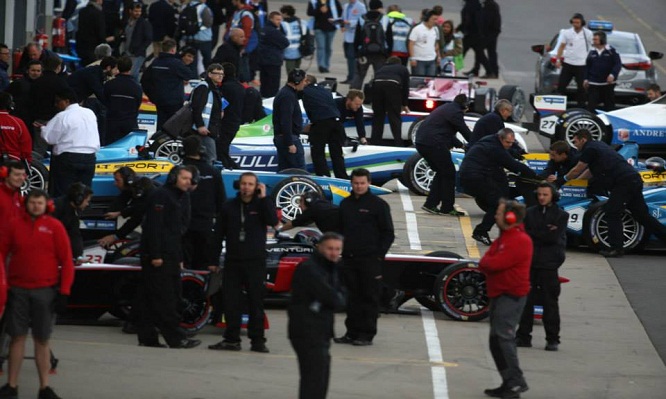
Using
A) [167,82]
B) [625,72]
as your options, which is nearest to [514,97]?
[625,72]

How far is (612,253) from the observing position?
18375 mm

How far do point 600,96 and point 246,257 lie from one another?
1591cm

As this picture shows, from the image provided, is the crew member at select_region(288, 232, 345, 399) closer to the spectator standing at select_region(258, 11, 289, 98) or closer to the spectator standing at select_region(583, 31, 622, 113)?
the spectator standing at select_region(583, 31, 622, 113)

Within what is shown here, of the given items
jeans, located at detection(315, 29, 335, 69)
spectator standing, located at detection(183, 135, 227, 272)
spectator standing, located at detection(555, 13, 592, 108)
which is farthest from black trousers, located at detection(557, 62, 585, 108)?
spectator standing, located at detection(183, 135, 227, 272)

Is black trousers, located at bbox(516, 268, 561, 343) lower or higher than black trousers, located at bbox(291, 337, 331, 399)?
lower

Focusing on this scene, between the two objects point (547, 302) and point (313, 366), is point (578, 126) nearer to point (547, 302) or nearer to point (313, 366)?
point (547, 302)

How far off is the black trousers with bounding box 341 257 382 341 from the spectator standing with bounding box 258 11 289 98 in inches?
599

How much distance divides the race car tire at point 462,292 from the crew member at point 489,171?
12.5 ft

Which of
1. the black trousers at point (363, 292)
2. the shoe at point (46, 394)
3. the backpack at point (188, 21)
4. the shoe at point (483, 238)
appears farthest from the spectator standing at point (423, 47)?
the shoe at point (46, 394)

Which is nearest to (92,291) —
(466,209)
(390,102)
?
(466,209)

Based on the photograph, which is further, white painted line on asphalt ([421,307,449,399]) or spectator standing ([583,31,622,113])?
spectator standing ([583,31,622,113])

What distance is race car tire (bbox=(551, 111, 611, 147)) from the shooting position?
78.6 ft

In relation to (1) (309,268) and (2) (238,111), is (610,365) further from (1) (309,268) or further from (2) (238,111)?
(2) (238,111)

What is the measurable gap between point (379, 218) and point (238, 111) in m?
7.02
